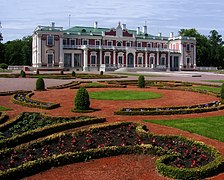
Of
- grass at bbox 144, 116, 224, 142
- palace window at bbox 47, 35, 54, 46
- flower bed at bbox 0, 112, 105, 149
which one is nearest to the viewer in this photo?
flower bed at bbox 0, 112, 105, 149

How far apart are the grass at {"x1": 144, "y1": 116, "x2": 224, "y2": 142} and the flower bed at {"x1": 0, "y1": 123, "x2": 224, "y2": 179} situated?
1.58 meters

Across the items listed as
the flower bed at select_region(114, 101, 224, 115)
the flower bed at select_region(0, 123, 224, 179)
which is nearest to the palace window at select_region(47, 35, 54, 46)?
the flower bed at select_region(114, 101, 224, 115)

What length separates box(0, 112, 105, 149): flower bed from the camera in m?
8.86

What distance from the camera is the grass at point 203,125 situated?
10.0m

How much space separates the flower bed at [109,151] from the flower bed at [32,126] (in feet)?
2.24

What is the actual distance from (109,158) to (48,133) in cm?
273

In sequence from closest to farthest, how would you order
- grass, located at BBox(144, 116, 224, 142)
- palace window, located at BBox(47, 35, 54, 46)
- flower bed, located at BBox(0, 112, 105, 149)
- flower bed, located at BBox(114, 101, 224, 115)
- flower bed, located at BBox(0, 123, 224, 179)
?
flower bed, located at BBox(0, 123, 224, 179), flower bed, located at BBox(0, 112, 105, 149), grass, located at BBox(144, 116, 224, 142), flower bed, located at BBox(114, 101, 224, 115), palace window, located at BBox(47, 35, 54, 46)

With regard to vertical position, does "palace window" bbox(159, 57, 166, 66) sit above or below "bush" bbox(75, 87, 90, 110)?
above

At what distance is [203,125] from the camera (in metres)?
11.4

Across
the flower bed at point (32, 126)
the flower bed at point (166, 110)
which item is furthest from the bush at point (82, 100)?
the flower bed at point (32, 126)

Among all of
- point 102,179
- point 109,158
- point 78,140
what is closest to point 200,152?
point 109,158

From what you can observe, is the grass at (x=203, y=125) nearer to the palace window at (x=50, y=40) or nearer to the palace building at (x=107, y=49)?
the palace building at (x=107, y=49)

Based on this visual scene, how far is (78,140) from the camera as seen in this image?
909 centimetres

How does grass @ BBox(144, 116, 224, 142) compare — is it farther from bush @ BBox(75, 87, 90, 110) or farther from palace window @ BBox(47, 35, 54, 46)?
palace window @ BBox(47, 35, 54, 46)
